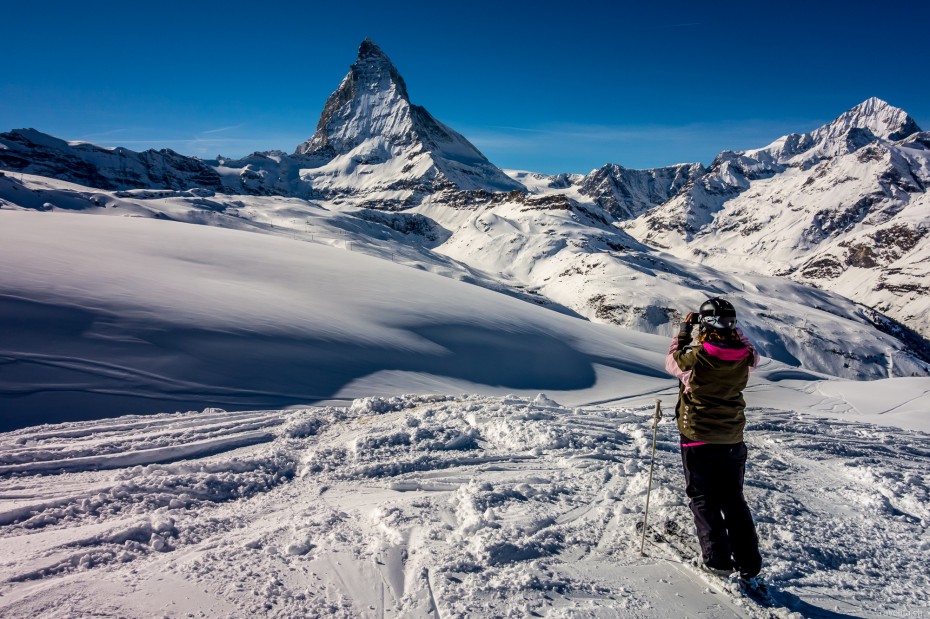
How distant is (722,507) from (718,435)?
0.61 m

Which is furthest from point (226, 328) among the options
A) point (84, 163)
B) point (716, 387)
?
point (84, 163)

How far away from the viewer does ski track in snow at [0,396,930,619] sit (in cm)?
364

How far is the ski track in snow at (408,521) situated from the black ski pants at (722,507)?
0.98 feet

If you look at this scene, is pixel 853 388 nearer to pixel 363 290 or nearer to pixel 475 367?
pixel 475 367

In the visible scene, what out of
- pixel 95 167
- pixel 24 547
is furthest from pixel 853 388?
pixel 95 167

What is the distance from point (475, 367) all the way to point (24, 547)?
372 inches

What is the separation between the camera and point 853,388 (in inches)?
636

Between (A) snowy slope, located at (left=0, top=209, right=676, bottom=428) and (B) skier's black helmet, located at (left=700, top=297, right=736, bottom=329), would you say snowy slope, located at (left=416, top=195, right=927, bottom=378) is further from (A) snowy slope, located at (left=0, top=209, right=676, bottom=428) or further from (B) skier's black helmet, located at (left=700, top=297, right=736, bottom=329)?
(B) skier's black helmet, located at (left=700, top=297, right=736, bottom=329)

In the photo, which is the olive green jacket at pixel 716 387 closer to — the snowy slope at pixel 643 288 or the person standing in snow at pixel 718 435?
the person standing in snow at pixel 718 435

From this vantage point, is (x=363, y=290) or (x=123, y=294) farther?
(x=363, y=290)

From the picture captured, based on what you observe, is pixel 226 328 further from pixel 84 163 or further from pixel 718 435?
pixel 84 163

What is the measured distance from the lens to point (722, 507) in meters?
4.15

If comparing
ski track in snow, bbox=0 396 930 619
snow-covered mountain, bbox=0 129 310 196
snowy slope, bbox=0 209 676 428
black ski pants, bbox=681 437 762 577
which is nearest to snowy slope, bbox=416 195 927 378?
snowy slope, bbox=0 209 676 428

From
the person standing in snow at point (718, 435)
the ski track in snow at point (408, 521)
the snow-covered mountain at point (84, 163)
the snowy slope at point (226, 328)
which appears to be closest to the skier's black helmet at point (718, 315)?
the person standing in snow at point (718, 435)
